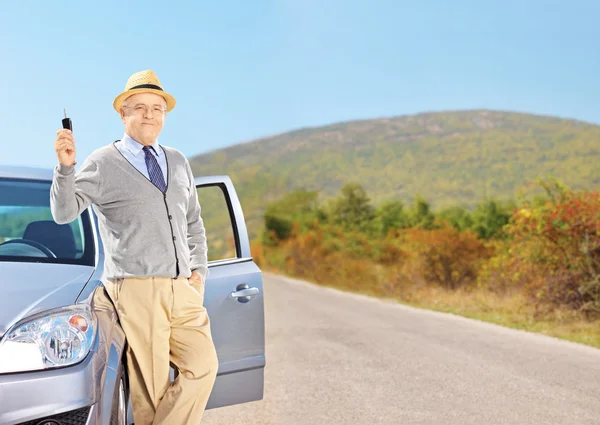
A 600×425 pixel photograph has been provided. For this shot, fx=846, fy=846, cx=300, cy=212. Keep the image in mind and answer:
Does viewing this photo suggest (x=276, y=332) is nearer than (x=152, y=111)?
No

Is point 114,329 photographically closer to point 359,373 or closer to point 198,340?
point 198,340

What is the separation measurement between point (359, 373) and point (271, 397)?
1445 mm

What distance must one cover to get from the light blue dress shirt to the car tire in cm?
94

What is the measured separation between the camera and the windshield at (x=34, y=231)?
14.3 feet

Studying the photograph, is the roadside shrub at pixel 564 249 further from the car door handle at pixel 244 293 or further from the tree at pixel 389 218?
the tree at pixel 389 218

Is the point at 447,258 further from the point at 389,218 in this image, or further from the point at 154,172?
the point at 389,218

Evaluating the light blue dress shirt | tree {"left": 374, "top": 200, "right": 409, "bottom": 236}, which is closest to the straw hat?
the light blue dress shirt

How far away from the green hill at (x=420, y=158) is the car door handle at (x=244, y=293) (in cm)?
6429

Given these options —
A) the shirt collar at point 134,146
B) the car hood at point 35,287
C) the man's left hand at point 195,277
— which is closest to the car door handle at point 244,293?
the man's left hand at point 195,277

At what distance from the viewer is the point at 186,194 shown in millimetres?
4145

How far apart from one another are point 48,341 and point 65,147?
0.83 m

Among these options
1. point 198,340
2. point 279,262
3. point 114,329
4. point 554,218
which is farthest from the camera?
point 279,262

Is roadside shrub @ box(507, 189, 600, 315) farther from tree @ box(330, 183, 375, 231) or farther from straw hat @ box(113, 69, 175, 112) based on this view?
tree @ box(330, 183, 375, 231)

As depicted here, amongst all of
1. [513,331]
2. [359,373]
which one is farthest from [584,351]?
[359,373]
